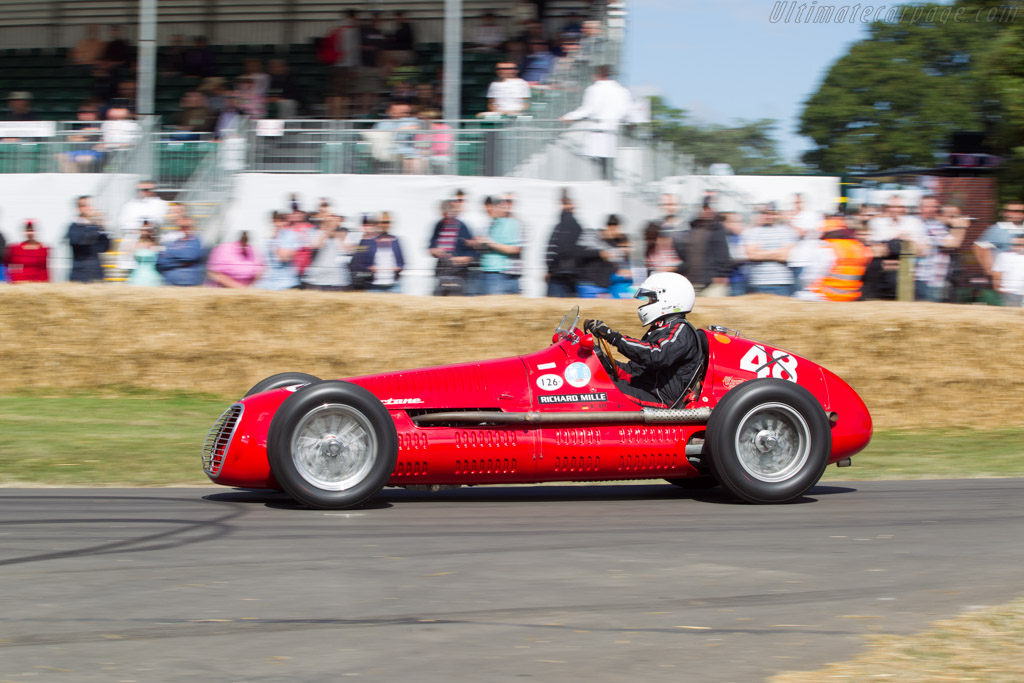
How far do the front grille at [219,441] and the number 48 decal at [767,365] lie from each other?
2.96 m

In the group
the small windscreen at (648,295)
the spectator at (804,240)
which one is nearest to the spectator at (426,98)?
the spectator at (804,240)

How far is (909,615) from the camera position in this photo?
448cm

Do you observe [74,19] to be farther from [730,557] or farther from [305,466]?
[730,557]

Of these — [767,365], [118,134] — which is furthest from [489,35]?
[767,365]

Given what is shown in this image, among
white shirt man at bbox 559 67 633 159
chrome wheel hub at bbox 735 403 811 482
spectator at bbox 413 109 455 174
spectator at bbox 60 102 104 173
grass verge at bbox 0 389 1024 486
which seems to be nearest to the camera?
chrome wheel hub at bbox 735 403 811 482

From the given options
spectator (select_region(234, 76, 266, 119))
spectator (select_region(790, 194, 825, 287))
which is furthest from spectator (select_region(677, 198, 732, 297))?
spectator (select_region(234, 76, 266, 119))

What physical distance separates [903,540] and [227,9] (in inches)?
719

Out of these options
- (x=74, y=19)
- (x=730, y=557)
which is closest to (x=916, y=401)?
(x=730, y=557)

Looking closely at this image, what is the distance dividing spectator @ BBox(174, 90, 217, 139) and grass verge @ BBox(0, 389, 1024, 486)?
5372 millimetres

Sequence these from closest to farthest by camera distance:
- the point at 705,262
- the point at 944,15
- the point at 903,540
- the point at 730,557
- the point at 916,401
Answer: the point at 730,557
the point at 903,540
the point at 916,401
the point at 705,262
the point at 944,15

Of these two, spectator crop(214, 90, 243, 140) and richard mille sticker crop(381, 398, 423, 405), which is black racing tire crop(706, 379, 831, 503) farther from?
spectator crop(214, 90, 243, 140)

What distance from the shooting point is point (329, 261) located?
12.2 metres

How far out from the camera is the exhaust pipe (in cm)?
677

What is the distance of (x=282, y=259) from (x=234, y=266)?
47 cm
